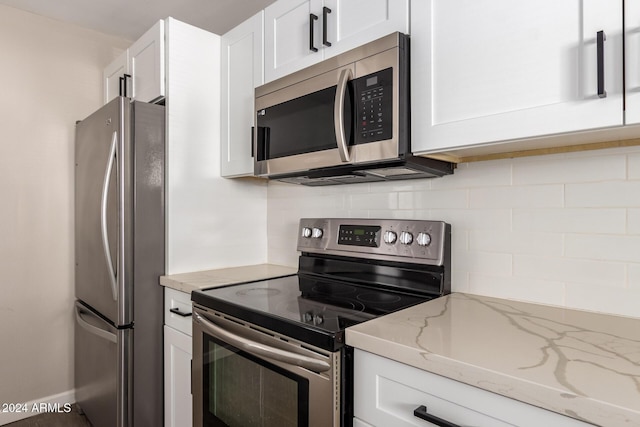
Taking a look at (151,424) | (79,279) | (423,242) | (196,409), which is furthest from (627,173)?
(79,279)

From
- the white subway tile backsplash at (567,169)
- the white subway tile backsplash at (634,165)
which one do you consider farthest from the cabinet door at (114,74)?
the white subway tile backsplash at (634,165)

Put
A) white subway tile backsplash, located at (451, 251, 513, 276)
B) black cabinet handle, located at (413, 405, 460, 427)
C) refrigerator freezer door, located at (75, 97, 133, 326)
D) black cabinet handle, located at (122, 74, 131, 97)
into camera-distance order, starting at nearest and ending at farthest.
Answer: black cabinet handle, located at (413, 405, 460, 427) < white subway tile backsplash, located at (451, 251, 513, 276) < refrigerator freezer door, located at (75, 97, 133, 326) < black cabinet handle, located at (122, 74, 131, 97)

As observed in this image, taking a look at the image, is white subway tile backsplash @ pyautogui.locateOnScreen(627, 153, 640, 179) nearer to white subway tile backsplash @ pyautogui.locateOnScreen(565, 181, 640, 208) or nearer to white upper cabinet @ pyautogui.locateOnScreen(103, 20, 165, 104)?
white subway tile backsplash @ pyautogui.locateOnScreen(565, 181, 640, 208)

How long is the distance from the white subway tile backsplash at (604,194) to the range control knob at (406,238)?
1.70 feet

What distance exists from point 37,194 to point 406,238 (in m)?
2.26

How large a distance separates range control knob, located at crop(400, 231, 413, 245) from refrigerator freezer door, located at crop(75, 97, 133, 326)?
123cm

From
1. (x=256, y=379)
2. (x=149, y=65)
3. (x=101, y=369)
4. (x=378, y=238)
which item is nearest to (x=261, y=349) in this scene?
(x=256, y=379)

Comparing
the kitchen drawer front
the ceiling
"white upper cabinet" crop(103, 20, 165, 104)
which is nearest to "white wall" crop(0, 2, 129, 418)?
the ceiling

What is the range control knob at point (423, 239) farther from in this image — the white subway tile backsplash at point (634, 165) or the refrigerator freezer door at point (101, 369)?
the refrigerator freezer door at point (101, 369)

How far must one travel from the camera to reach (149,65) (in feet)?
6.68

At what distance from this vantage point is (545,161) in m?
1.25

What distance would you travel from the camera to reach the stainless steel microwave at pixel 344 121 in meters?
1.22

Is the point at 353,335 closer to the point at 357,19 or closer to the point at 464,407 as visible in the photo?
the point at 464,407

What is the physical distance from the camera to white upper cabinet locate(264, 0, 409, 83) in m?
1.28
